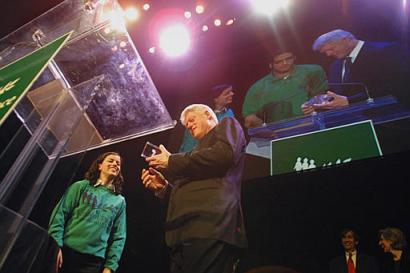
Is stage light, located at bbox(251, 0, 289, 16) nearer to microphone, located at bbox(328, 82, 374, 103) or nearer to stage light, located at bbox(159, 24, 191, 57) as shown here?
stage light, located at bbox(159, 24, 191, 57)

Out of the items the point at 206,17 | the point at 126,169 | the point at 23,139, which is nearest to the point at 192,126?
the point at 23,139

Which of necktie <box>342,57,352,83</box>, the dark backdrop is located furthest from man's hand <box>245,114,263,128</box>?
necktie <box>342,57,352,83</box>

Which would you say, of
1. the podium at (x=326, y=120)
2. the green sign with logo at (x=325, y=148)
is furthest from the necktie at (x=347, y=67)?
the green sign with logo at (x=325, y=148)

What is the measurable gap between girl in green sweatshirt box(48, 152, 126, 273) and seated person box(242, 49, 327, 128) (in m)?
1.39

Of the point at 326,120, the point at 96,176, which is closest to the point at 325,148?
the point at 326,120

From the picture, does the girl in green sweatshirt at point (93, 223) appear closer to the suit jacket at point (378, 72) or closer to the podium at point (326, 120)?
the podium at point (326, 120)

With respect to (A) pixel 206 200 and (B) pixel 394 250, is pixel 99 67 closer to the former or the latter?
(A) pixel 206 200

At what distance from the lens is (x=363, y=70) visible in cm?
246

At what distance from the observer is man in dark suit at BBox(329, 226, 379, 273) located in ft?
7.30

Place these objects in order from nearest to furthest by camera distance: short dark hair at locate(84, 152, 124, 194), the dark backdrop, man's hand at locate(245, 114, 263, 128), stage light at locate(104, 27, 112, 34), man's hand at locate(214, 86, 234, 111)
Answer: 1. stage light at locate(104, 27, 112, 34)
2. short dark hair at locate(84, 152, 124, 194)
3. the dark backdrop
4. man's hand at locate(245, 114, 263, 128)
5. man's hand at locate(214, 86, 234, 111)

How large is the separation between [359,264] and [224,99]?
1.84m

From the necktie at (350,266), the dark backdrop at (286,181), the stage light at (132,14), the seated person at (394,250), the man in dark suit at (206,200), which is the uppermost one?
the stage light at (132,14)

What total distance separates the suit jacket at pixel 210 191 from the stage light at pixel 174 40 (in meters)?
1.84

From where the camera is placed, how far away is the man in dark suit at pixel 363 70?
2258 millimetres
